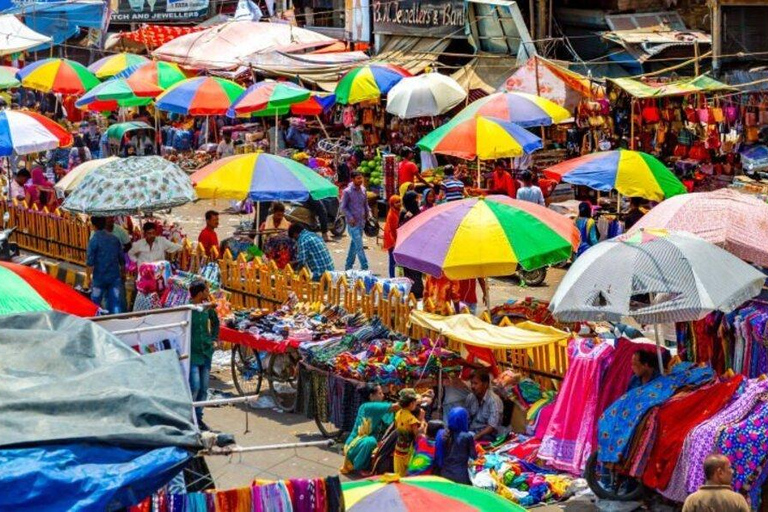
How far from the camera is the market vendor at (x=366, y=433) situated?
10.9 metres

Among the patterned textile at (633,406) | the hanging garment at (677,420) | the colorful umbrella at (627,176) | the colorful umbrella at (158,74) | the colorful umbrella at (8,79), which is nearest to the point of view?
the hanging garment at (677,420)

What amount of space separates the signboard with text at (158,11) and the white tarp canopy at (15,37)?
3612mm

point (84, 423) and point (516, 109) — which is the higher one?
point (516, 109)

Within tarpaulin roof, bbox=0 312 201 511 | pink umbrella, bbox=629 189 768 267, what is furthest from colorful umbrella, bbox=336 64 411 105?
tarpaulin roof, bbox=0 312 201 511

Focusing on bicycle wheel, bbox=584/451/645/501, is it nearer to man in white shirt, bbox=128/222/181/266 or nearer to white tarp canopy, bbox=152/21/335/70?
man in white shirt, bbox=128/222/181/266

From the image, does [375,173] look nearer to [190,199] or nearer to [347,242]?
[347,242]

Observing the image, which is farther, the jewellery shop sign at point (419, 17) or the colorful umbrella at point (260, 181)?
the jewellery shop sign at point (419, 17)

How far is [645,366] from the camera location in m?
10.1

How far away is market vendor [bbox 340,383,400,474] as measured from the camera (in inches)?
429

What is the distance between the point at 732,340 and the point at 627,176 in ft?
18.0

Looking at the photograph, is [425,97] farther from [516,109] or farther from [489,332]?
[489,332]

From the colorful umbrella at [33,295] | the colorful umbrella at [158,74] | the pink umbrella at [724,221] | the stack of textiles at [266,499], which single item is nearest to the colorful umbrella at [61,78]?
the colorful umbrella at [158,74]

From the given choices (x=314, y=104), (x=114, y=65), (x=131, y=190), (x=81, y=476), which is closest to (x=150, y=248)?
(x=131, y=190)

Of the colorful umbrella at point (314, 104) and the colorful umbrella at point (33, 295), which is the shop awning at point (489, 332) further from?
the colorful umbrella at point (314, 104)
